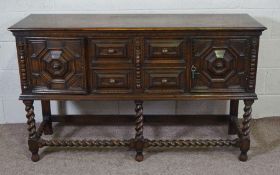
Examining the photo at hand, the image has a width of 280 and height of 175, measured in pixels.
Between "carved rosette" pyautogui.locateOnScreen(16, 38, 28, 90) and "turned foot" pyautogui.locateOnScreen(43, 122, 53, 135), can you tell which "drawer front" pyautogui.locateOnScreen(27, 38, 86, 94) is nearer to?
"carved rosette" pyautogui.locateOnScreen(16, 38, 28, 90)

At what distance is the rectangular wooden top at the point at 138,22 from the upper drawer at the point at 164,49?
8cm

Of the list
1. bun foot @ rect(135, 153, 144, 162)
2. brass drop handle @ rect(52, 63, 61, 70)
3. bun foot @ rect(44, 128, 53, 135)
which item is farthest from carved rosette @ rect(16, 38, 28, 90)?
bun foot @ rect(135, 153, 144, 162)

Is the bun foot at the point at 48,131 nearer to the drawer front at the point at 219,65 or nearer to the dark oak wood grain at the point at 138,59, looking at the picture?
the dark oak wood grain at the point at 138,59

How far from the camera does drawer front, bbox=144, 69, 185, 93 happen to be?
2379 mm

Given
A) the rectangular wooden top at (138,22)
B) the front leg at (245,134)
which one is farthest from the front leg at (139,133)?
the front leg at (245,134)

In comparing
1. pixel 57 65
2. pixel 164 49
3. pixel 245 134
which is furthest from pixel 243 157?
pixel 57 65

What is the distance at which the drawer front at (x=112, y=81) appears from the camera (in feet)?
7.83

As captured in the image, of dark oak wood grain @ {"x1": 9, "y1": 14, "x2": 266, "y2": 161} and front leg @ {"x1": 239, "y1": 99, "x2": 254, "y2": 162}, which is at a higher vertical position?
dark oak wood grain @ {"x1": 9, "y1": 14, "x2": 266, "y2": 161}

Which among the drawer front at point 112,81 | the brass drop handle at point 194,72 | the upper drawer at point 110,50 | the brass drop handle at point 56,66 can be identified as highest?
the upper drawer at point 110,50

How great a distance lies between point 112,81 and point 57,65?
33cm

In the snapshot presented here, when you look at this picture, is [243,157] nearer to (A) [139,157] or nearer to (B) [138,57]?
(A) [139,157]

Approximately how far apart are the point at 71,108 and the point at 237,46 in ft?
4.59

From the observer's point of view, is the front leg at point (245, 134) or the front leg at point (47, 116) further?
the front leg at point (47, 116)

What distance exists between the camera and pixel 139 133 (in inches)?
100
